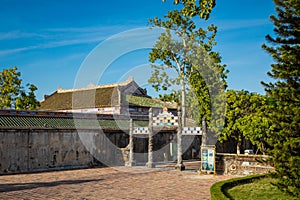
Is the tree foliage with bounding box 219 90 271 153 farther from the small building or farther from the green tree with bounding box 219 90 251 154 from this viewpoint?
the small building

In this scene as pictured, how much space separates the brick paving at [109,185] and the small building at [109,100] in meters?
14.3

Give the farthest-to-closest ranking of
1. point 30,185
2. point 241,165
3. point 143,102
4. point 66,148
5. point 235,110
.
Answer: point 143,102
point 235,110
point 66,148
point 241,165
point 30,185

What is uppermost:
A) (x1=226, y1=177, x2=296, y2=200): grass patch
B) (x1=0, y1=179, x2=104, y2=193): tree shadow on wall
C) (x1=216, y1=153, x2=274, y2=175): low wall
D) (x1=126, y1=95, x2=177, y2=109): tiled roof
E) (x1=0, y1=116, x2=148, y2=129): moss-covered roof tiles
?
(x1=126, y1=95, x2=177, y2=109): tiled roof

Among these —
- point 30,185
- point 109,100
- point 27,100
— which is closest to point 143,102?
point 109,100

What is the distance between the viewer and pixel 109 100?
31703 mm

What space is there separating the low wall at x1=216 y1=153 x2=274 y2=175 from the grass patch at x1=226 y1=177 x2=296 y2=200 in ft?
8.93

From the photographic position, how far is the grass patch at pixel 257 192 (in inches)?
388

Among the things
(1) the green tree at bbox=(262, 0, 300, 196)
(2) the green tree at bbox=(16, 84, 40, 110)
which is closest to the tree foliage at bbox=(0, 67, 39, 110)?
(2) the green tree at bbox=(16, 84, 40, 110)

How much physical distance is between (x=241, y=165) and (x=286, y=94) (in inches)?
308

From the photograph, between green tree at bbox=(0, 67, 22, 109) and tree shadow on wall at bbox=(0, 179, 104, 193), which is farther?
green tree at bbox=(0, 67, 22, 109)

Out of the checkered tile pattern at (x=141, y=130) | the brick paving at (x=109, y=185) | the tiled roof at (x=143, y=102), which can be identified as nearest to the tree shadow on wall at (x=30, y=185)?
the brick paving at (x=109, y=185)

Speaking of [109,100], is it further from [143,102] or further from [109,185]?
[109,185]

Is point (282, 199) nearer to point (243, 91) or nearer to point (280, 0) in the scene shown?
point (280, 0)

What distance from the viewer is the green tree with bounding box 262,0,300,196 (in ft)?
28.1
